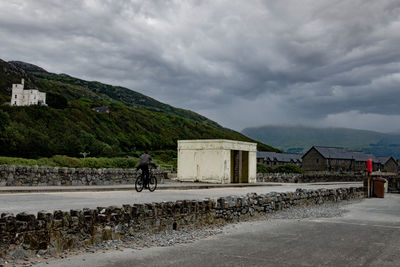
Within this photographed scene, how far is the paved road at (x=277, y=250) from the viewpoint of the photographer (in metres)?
6.98

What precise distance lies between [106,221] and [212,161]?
24.1 metres

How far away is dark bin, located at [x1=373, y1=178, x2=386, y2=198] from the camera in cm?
2673

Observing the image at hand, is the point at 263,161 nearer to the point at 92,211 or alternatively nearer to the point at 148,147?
the point at 148,147

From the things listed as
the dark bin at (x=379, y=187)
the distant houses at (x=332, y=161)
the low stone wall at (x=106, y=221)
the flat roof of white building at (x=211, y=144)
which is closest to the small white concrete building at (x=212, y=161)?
the flat roof of white building at (x=211, y=144)

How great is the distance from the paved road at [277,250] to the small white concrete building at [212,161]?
20.2 meters

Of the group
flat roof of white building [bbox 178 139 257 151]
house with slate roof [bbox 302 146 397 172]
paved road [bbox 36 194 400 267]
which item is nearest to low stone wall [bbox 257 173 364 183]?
flat roof of white building [bbox 178 139 257 151]

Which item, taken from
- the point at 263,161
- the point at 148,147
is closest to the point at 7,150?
the point at 148,147

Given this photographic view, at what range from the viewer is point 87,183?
2364 cm

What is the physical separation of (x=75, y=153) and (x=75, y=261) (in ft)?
209

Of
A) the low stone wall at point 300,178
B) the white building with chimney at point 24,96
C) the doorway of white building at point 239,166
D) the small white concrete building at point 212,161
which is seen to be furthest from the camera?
the white building with chimney at point 24,96

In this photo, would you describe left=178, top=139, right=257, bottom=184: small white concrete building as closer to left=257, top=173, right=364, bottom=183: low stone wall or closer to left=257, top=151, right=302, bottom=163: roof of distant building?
left=257, top=173, right=364, bottom=183: low stone wall

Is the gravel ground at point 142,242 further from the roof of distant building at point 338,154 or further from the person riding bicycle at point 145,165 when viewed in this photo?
the roof of distant building at point 338,154

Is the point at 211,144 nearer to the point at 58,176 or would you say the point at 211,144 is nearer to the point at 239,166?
the point at 239,166

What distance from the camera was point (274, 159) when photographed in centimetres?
12312
